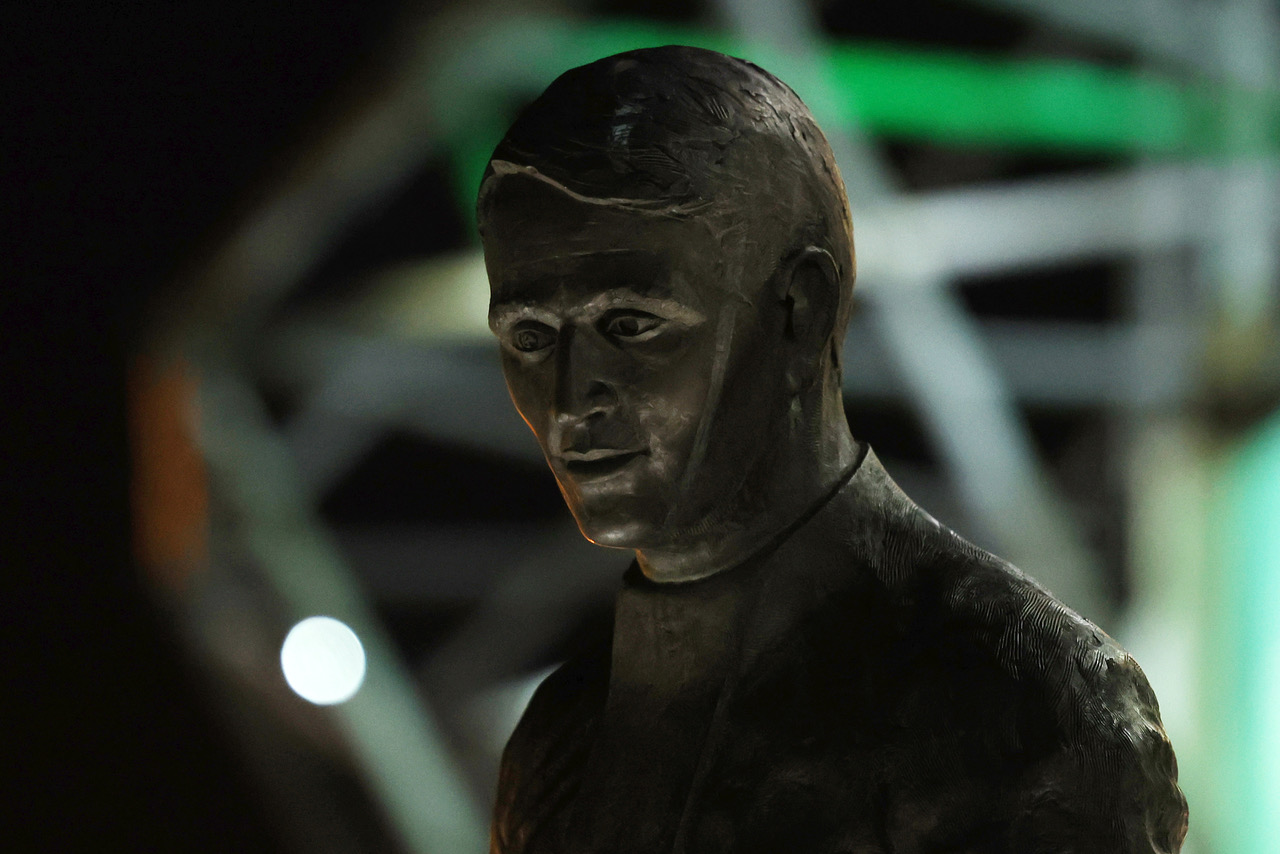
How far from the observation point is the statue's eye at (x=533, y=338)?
218 cm

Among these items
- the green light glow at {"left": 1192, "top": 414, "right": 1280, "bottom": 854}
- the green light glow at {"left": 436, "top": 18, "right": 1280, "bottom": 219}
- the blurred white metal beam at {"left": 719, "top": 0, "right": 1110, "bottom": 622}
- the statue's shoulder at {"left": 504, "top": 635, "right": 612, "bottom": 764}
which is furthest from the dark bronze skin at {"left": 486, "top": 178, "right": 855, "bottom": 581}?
the green light glow at {"left": 1192, "top": 414, "right": 1280, "bottom": 854}

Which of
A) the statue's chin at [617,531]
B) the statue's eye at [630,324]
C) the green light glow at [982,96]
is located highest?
the statue's eye at [630,324]

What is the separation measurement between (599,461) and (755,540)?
266 mm

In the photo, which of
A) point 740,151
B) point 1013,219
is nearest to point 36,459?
point 1013,219

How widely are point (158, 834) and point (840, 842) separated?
515cm

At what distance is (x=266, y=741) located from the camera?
22.1ft

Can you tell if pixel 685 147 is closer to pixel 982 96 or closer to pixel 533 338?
pixel 533 338

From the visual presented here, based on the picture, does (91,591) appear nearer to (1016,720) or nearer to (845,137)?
(845,137)

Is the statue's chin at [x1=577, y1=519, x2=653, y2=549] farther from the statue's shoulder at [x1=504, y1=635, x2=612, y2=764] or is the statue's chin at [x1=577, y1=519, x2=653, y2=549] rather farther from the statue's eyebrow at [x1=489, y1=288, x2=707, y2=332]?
the statue's shoulder at [x1=504, y1=635, x2=612, y2=764]

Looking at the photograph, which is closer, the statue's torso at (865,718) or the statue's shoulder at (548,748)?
the statue's torso at (865,718)

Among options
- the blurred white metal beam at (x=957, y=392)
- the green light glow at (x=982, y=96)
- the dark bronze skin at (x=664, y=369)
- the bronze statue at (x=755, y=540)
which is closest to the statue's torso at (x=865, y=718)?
the bronze statue at (x=755, y=540)

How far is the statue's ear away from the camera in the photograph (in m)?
2.19

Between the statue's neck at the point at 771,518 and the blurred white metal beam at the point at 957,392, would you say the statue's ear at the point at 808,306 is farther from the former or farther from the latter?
the blurred white metal beam at the point at 957,392

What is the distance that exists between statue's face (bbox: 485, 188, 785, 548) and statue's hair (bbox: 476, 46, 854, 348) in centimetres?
4
